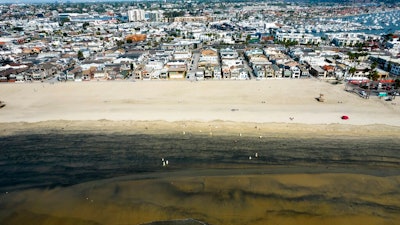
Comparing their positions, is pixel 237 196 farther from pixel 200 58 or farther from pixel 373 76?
pixel 200 58

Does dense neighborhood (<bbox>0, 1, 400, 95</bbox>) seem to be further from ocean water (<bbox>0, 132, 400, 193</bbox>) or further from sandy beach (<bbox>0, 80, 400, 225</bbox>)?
ocean water (<bbox>0, 132, 400, 193</bbox>)

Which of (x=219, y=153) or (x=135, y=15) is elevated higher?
(x=135, y=15)

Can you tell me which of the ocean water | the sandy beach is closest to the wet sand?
the sandy beach


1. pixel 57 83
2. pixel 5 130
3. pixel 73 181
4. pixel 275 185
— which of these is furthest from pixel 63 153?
pixel 57 83

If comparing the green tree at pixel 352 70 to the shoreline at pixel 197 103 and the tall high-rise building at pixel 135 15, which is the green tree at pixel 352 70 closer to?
the shoreline at pixel 197 103

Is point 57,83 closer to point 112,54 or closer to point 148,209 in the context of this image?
point 112,54

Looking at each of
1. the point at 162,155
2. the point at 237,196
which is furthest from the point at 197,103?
the point at 237,196
